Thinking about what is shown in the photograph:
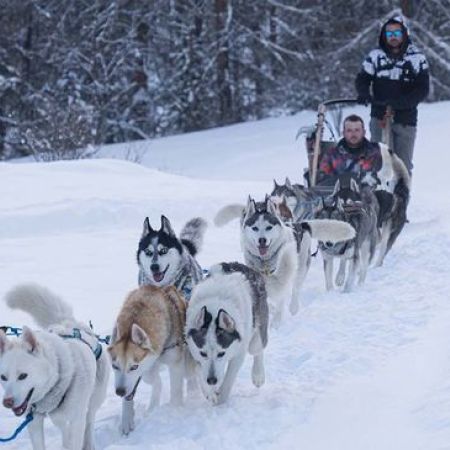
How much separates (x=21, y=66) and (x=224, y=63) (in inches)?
213

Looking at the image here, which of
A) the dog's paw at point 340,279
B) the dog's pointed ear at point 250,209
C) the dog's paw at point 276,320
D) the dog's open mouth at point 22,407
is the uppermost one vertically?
the dog's pointed ear at point 250,209

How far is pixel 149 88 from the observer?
22.4 metres

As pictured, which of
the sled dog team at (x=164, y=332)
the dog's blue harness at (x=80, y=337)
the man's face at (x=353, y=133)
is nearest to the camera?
the sled dog team at (x=164, y=332)

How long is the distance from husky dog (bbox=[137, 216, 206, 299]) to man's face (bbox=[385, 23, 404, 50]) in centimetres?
397

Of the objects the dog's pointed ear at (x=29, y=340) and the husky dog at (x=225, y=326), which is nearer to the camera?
the dog's pointed ear at (x=29, y=340)

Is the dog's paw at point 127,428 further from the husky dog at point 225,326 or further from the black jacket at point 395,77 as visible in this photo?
the black jacket at point 395,77

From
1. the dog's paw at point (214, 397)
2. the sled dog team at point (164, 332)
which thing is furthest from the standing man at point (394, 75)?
the dog's paw at point (214, 397)

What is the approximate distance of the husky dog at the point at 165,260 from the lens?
4918mm

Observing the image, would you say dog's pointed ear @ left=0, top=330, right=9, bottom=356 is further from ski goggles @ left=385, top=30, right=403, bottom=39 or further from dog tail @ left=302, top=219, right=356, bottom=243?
ski goggles @ left=385, top=30, right=403, bottom=39

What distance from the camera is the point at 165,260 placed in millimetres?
4922

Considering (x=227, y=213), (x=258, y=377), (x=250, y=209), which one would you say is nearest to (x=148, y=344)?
(x=258, y=377)

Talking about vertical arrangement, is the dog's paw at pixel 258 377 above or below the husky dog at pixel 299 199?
below

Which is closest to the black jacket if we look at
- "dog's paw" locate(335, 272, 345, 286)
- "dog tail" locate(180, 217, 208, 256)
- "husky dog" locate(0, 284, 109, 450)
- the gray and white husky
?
the gray and white husky

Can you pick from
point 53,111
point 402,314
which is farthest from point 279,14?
point 402,314
